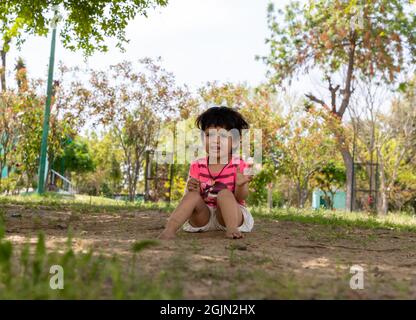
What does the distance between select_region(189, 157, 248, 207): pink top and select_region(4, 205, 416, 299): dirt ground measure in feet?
1.19

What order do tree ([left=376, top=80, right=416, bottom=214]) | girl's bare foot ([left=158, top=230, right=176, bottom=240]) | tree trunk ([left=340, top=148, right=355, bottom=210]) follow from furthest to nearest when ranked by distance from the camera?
tree ([left=376, top=80, right=416, bottom=214]) < tree trunk ([left=340, top=148, right=355, bottom=210]) < girl's bare foot ([left=158, top=230, right=176, bottom=240])

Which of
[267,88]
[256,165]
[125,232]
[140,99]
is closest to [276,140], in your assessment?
[256,165]

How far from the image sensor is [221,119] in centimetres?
454

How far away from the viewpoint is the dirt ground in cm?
232

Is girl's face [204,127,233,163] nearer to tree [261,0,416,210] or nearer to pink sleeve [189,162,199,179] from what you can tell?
pink sleeve [189,162,199,179]

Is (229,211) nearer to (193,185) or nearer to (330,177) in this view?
(193,185)

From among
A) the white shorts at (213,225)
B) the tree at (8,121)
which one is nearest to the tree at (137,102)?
the tree at (8,121)

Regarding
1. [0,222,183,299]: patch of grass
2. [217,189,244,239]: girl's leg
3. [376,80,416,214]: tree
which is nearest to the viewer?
[0,222,183,299]: patch of grass

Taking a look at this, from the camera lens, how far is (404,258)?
398 centimetres

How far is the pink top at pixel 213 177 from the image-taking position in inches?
179

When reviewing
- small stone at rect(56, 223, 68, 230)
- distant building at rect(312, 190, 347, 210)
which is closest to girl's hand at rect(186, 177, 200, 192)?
small stone at rect(56, 223, 68, 230)

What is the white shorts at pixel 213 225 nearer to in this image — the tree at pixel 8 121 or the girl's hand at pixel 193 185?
the girl's hand at pixel 193 185

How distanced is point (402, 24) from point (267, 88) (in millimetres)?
4903
